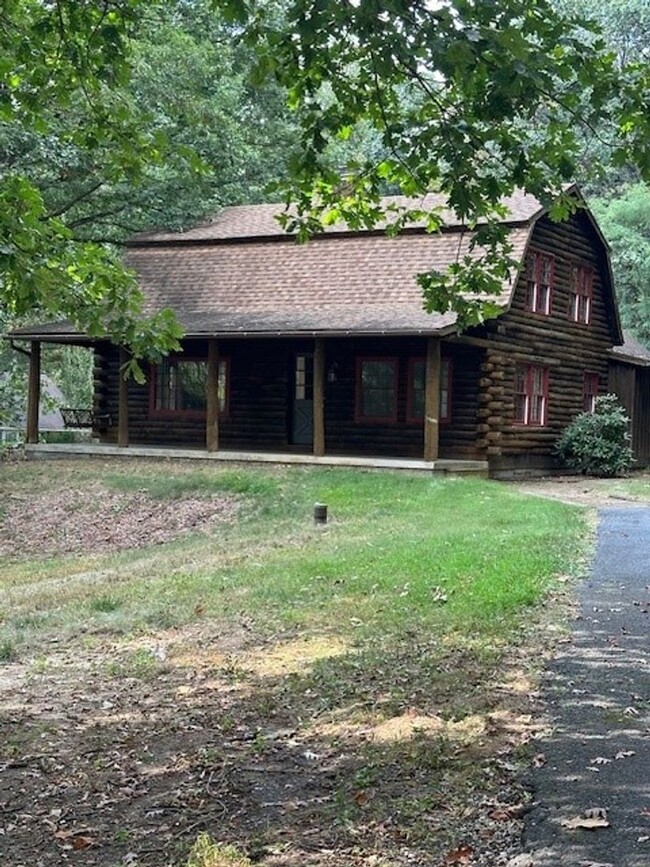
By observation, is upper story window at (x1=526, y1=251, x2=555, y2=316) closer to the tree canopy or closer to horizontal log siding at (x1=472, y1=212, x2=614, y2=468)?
horizontal log siding at (x1=472, y1=212, x2=614, y2=468)

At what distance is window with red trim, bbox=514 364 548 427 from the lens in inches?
949

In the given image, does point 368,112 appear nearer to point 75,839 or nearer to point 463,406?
point 75,839

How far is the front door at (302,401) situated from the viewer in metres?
24.2

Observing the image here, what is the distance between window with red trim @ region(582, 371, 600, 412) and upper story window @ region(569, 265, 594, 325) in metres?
1.54

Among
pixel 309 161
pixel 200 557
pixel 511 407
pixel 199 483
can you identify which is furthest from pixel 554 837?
pixel 511 407

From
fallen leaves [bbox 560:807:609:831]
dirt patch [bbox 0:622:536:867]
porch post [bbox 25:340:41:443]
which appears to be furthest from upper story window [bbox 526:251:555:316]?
fallen leaves [bbox 560:807:609:831]

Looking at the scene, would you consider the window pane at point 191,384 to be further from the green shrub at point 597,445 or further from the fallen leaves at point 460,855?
the fallen leaves at point 460,855

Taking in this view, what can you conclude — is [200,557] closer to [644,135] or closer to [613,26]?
[644,135]

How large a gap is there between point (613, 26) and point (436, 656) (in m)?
47.4

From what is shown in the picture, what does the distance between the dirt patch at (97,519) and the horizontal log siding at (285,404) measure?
5043mm

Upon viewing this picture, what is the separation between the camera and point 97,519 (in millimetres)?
18516

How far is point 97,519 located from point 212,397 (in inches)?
197

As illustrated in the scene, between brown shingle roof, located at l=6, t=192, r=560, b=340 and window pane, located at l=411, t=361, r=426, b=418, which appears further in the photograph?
window pane, located at l=411, t=361, r=426, b=418

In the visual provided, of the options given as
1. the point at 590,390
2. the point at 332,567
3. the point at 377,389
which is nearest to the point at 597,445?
the point at 590,390
